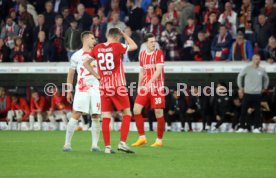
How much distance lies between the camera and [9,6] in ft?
86.3

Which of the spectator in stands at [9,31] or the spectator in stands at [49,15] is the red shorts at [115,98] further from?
the spectator in stands at [9,31]

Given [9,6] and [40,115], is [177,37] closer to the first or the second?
[40,115]

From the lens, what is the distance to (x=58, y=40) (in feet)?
78.0

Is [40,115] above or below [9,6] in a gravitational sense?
below

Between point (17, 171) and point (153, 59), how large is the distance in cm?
569

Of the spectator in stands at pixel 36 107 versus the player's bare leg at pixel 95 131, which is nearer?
the player's bare leg at pixel 95 131

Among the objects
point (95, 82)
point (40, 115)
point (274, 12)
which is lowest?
point (40, 115)

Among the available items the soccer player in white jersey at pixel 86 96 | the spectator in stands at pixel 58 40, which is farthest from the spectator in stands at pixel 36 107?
the soccer player in white jersey at pixel 86 96

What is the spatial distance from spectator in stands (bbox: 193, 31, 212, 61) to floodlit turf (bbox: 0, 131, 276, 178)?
6996 millimetres

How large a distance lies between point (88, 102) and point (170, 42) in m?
9.40

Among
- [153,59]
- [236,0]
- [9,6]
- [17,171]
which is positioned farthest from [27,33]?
[17,171]

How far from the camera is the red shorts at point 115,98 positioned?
12469 millimetres

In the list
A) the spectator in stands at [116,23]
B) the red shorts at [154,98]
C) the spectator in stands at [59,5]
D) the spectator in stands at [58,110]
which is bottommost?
the spectator in stands at [58,110]

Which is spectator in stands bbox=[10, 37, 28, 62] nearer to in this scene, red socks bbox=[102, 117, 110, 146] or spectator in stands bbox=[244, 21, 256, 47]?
spectator in stands bbox=[244, 21, 256, 47]
